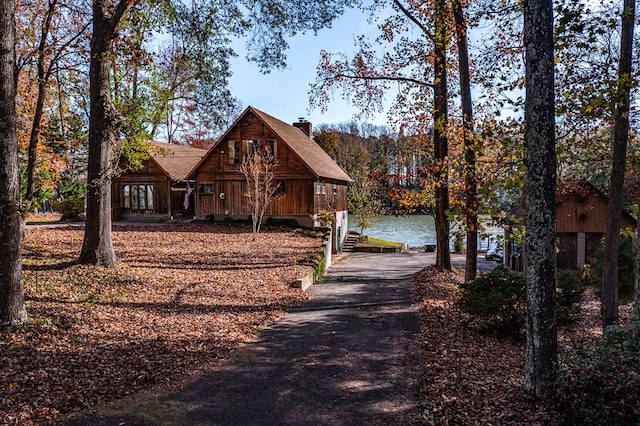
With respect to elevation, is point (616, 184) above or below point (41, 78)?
below

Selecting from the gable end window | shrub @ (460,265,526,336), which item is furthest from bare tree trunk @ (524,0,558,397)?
the gable end window

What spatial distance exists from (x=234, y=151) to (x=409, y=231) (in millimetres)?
29081

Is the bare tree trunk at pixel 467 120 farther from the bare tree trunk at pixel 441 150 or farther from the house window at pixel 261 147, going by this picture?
the house window at pixel 261 147

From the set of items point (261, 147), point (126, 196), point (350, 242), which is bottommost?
point (350, 242)

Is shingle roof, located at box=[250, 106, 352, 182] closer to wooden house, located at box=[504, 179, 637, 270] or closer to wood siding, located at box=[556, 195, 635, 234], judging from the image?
wooden house, located at box=[504, 179, 637, 270]

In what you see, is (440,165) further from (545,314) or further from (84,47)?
(84,47)

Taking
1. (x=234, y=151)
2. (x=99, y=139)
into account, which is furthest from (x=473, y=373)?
(x=234, y=151)

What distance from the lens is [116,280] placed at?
10648 mm

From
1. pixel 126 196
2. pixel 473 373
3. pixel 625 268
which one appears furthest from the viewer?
pixel 126 196

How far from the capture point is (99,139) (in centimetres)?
1134

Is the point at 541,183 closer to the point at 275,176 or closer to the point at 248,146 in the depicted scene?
the point at 275,176

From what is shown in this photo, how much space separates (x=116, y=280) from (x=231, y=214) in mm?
16921

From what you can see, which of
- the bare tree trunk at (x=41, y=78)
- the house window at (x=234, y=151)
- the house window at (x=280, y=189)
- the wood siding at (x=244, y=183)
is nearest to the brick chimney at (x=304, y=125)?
the wood siding at (x=244, y=183)

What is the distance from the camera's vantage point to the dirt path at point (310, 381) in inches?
198
